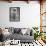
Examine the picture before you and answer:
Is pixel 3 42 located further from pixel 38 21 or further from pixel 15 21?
pixel 38 21

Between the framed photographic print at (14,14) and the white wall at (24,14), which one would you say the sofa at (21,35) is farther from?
the framed photographic print at (14,14)

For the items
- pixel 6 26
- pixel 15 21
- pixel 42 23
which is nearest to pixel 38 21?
pixel 42 23

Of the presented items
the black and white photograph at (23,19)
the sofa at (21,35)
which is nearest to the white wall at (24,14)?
the black and white photograph at (23,19)

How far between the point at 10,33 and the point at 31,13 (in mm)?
781

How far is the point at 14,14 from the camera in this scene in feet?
12.3

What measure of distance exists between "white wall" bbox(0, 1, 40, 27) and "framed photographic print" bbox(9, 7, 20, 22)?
8cm

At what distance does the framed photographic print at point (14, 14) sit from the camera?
3703mm

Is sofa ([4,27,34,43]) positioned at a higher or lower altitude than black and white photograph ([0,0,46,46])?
lower

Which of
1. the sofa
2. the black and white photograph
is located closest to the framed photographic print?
the black and white photograph

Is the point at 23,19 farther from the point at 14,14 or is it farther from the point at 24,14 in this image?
the point at 14,14

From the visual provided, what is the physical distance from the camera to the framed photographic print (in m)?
3.70

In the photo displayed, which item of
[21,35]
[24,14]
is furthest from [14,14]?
[21,35]

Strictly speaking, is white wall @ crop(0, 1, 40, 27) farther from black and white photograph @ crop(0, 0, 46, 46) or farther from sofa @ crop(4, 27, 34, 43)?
sofa @ crop(4, 27, 34, 43)

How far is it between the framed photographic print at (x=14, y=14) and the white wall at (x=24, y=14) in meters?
0.08
